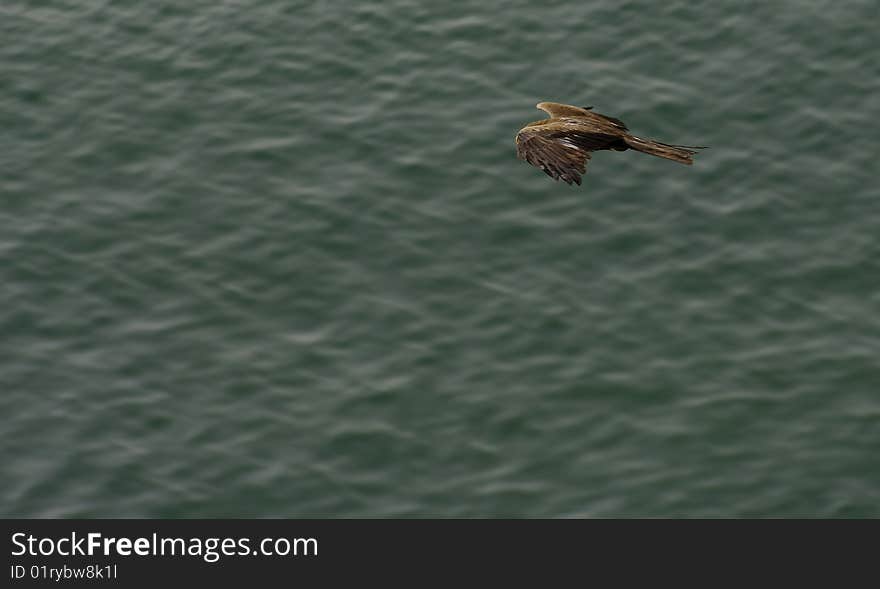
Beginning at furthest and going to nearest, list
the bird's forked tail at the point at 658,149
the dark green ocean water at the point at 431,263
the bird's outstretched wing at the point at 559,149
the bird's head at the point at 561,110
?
1. the bird's head at the point at 561,110
2. the bird's forked tail at the point at 658,149
3. the bird's outstretched wing at the point at 559,149
4. the dark green ocean water at the point at 431,263

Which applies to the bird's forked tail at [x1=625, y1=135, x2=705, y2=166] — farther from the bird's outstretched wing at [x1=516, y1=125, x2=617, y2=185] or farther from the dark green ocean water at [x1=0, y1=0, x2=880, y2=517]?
the dark green ocean water at [x1=0, y1=0, x2=880, y2=517]

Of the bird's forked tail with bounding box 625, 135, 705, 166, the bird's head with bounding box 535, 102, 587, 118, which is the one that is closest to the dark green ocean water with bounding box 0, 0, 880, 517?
the bird's head with bounding box 535, 102, 587, 118

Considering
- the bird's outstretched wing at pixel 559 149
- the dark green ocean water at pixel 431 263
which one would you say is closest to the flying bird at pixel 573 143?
the bird's outstretched wing at pixel 559 149

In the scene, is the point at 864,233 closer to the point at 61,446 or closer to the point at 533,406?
the point at 533,406

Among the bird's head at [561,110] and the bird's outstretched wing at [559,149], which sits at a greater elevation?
the bird's head at [561,110]

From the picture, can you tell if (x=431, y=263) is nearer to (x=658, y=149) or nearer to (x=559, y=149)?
(x=559, y=149)

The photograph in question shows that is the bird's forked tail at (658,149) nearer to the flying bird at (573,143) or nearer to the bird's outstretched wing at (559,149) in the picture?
the flying bird at (573,143)

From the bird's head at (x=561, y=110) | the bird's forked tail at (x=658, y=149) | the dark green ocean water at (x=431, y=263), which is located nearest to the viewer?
the dark green ocean water at (x=431, y=263)
